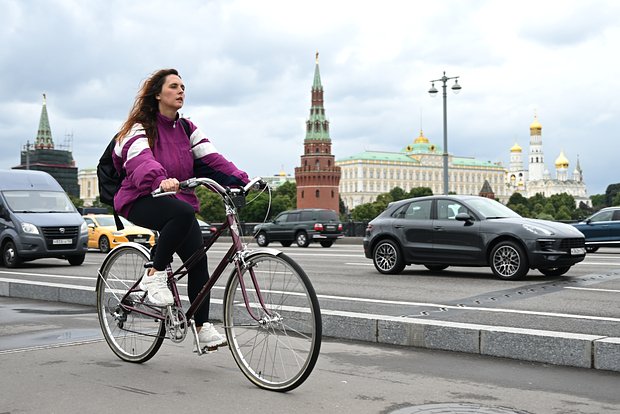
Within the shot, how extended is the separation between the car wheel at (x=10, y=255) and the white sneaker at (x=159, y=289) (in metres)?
12.3

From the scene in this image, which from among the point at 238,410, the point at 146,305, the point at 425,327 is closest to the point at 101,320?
the point at 146,305

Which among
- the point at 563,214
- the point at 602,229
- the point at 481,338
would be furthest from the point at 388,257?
the point at 563,214

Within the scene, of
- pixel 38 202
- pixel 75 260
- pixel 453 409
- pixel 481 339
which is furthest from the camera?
pixel 75 260

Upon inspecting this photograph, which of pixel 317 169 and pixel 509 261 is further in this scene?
pixel 317 169

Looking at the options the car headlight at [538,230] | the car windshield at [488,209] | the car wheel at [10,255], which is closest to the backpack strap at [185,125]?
the car headlight at [538,230]

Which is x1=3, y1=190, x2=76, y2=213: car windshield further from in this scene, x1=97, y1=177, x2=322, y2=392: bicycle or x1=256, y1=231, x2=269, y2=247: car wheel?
x1=256, y1=231, x2=269, y2=247: car wheel

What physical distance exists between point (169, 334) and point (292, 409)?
1312 mm

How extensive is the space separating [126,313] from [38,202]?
12641 mm

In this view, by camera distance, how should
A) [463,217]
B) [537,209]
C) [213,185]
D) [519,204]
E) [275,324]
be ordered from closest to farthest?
[275,324] → [213,185] → [463,217] → [537,209] → [519,204]

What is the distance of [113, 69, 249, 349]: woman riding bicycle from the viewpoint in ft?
16.4

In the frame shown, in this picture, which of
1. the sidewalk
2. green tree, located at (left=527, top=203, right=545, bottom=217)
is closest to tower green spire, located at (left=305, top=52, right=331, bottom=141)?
green tree, located at (left=527, top=203, right=545, bottom=217)

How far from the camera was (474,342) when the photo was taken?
6121 millimetres

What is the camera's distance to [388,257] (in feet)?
46.3

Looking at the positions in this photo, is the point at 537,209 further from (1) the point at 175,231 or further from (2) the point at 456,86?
(1) the point at 175,231
